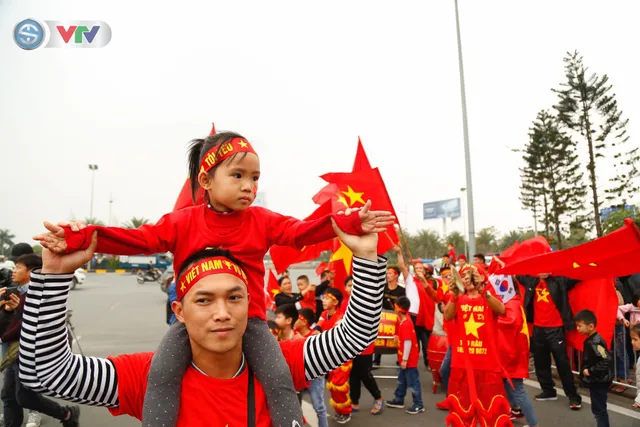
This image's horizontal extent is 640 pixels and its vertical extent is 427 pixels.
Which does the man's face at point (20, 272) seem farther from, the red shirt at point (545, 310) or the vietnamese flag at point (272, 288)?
the red shirt at point (545, 310)

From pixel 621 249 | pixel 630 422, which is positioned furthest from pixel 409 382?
pixel 621 249

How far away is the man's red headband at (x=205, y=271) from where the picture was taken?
5.72 feet

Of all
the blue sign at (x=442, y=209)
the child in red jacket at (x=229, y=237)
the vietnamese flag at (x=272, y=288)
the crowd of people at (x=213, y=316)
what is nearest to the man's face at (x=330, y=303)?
the vietnamese flag at (x=272, y=288)

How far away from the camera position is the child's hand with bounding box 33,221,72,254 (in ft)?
5.00

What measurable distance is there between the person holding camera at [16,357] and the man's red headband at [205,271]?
3487mm

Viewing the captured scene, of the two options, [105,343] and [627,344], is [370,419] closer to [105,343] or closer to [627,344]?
[627,344]

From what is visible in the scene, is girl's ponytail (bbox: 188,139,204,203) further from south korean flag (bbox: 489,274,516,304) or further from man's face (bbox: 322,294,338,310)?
south korean flag (bbox: 489,274,516,304)

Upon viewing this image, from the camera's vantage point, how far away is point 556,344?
272 inches

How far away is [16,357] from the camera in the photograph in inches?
187

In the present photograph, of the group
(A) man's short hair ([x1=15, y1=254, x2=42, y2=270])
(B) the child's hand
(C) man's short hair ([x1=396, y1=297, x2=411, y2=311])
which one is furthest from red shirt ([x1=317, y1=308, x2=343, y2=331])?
(B) the child's hand

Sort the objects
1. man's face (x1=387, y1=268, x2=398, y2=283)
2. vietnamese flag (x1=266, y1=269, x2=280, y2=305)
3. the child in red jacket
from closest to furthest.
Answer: the child in red jacket
man's face (x1=387, y1=268, x2=398, y2=283)
vietnamese flag (x1=266, y1=269, x2=280, y2=305)

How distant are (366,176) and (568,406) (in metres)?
4.02

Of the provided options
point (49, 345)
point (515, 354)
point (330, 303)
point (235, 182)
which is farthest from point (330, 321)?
point (49, 345)

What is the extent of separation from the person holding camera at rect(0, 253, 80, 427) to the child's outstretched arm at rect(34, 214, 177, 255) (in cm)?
327
